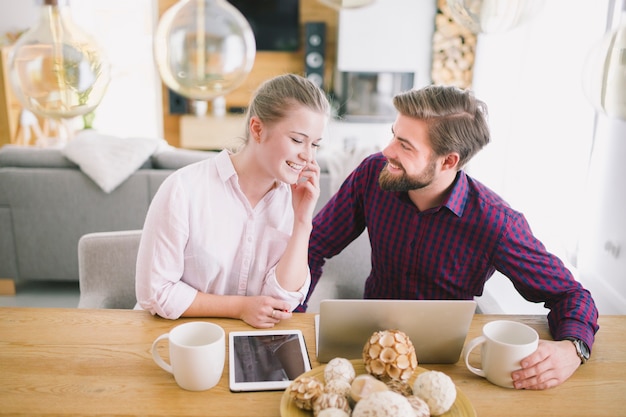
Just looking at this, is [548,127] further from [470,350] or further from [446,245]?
[470,350]

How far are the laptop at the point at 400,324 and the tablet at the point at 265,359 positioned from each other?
0.18ft

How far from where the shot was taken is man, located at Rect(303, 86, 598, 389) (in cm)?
139

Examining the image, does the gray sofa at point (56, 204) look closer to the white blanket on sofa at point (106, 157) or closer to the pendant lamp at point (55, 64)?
the white blanket on sofa at point (106, 157)

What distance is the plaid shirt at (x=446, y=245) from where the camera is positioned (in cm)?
137

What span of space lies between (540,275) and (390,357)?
636 millimetres

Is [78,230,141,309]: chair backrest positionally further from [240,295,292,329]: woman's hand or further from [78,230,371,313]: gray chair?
[240,295,292,329]: woman's hand

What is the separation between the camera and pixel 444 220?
1468mm

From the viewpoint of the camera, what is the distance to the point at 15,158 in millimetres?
2992

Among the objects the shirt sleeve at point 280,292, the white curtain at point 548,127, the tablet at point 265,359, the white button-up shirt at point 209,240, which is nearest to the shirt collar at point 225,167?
the white button-up shirt at point 209,240

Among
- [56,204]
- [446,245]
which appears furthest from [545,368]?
[56,204]

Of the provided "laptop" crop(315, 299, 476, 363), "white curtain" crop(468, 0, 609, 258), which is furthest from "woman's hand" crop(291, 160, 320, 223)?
"white curtain" crop(468, 0, 609, 258)

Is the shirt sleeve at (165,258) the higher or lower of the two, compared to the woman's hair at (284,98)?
lower

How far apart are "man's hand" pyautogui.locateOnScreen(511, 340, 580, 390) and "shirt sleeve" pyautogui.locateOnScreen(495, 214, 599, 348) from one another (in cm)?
15

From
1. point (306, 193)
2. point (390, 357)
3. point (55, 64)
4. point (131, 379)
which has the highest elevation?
point (55, 64)
